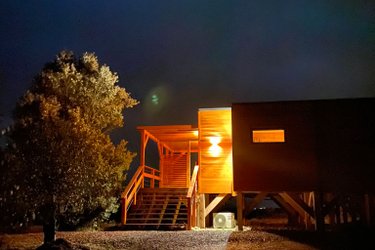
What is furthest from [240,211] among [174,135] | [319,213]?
[174,135]

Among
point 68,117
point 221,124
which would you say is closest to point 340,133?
point 221,124

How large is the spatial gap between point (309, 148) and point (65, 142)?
871 cm

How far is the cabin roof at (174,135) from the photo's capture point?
53.3ft

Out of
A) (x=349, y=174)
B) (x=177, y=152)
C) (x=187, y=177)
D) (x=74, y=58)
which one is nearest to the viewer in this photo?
(x=74, y=58)

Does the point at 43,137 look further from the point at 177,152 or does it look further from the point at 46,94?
the point at 177,152

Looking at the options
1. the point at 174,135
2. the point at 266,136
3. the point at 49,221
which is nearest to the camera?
the point at 49,221

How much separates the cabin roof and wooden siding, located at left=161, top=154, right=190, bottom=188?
2.32 feet

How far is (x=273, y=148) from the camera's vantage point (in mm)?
14109

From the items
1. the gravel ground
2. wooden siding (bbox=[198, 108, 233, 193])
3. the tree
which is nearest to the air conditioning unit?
wooden siding (bbox=[198, 108, 233, 193])

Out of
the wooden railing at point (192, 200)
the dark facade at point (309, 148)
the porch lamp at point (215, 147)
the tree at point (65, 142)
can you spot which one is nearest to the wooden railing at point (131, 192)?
the wooden railing at point (192, 200)

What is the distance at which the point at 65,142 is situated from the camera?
9883mm

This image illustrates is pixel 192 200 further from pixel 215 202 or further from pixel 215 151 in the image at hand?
pixel 215 151

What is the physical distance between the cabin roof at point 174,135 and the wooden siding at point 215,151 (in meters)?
0.72

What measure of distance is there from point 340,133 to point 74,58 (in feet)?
31.6
